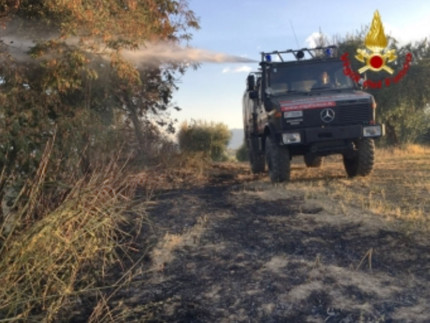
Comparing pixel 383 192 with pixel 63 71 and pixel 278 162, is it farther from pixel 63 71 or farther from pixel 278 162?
pixel 63 71

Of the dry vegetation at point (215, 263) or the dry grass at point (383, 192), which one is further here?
the dry grass at point (383, 192)

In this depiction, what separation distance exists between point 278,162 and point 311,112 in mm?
1152

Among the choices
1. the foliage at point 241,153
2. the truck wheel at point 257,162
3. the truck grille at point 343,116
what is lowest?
the foliage at point 241,153

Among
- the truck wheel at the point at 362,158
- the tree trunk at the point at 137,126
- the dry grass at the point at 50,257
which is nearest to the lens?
the dry grass at the point at 50,257

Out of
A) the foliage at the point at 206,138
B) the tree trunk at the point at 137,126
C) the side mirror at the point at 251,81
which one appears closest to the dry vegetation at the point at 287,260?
the side mirror at the point at 251,81

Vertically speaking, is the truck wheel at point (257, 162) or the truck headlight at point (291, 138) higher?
the truck headlight at point (291, 138)

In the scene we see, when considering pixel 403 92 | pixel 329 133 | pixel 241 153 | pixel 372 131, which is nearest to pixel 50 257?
pixel 329 133

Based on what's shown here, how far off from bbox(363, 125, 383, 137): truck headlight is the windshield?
43.3 inches

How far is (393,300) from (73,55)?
574cm

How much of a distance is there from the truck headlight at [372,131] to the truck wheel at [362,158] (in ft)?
1.45

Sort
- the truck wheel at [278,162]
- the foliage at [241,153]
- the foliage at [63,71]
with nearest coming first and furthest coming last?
1. the foliage at [63,71]
2. the truck wheel at [278,162]
3. the foliage at [241,153]

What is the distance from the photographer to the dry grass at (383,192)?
588cm

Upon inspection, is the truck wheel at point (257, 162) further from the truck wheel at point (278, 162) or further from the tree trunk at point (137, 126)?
the tree trunk at point (137, 126)

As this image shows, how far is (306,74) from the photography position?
30.6ft
